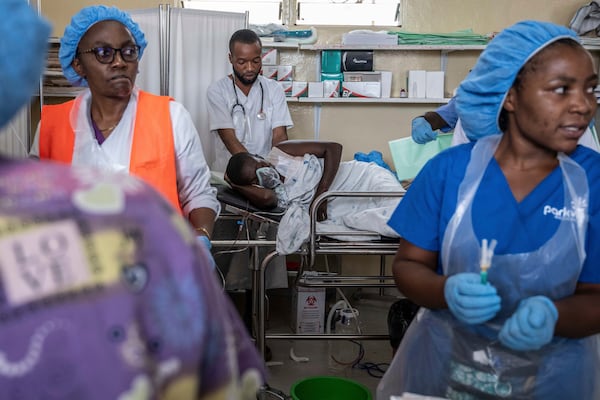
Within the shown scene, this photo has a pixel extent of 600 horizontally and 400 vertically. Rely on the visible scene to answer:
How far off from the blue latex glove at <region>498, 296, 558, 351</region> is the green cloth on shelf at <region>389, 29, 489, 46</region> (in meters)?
3.20

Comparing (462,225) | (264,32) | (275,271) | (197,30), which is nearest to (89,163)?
(462,225)

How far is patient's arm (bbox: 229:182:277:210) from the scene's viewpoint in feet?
9.17

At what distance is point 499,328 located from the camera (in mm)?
1206

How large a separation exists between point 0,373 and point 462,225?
1.00m

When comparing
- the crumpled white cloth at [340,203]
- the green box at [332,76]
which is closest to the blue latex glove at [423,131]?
the crumpled white cloth at [340,203]

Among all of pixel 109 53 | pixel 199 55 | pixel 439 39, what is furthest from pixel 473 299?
pixel 439 39

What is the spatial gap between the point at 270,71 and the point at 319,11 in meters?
0.71

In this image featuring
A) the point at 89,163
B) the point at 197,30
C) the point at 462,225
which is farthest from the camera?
the point at 197,30

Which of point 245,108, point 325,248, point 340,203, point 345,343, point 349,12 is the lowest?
point 345,343

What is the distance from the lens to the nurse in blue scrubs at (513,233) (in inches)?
46.6

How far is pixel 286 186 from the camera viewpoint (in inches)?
117

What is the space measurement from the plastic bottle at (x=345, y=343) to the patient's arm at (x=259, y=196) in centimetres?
89

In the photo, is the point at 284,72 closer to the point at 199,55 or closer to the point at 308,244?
the point at 199,55

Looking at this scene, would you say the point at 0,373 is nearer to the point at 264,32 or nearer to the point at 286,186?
the point at 286,186
